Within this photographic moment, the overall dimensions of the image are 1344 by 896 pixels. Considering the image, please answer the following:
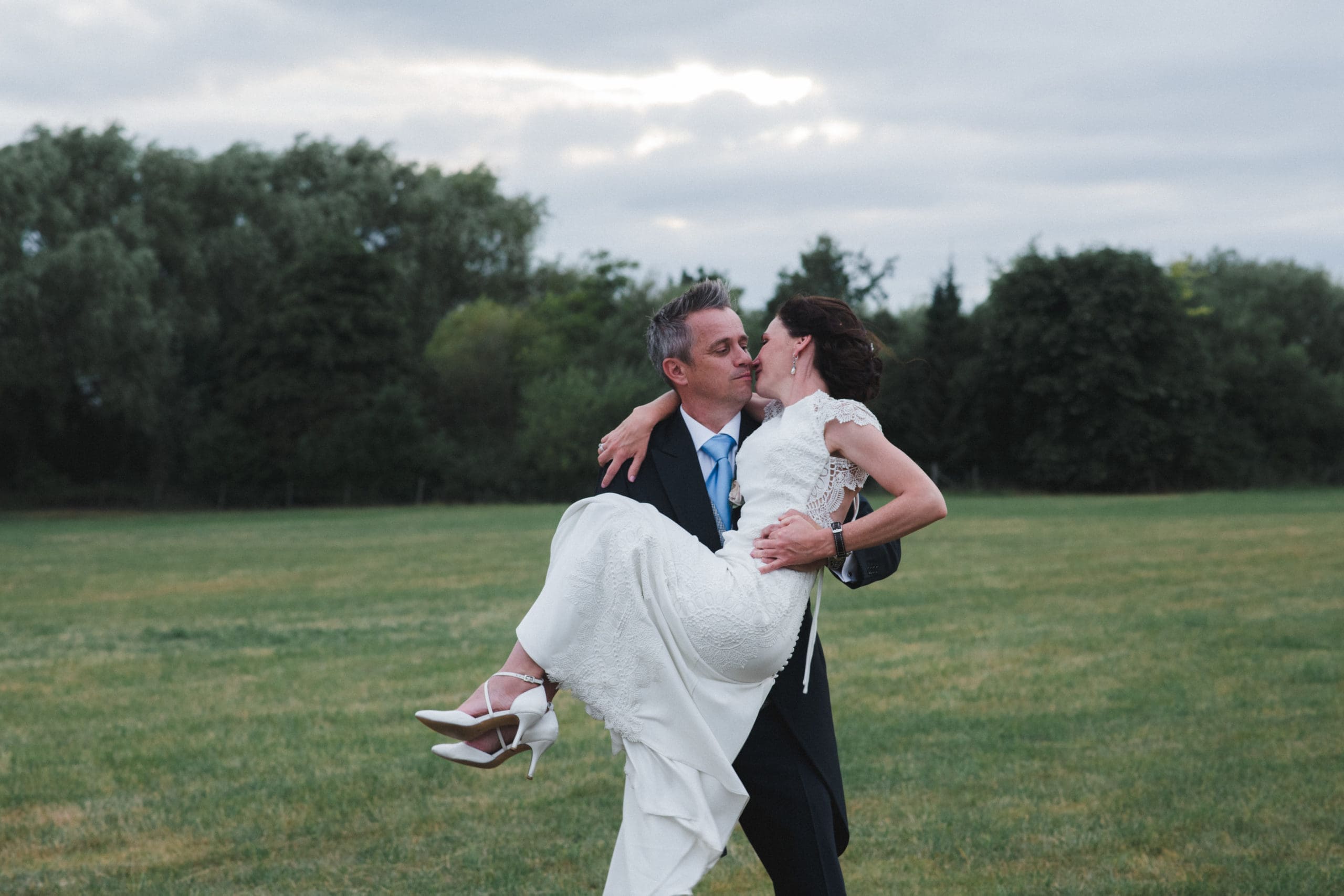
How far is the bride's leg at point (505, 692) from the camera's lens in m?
3.31

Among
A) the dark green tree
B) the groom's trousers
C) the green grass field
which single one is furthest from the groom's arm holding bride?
the dark green tree

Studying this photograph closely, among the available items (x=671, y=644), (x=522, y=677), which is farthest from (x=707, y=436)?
(x=522, y=677)

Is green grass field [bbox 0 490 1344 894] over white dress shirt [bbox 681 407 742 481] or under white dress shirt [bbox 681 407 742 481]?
under

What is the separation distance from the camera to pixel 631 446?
3758 millimetres

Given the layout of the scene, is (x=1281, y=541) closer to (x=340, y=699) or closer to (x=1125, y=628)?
(x=1125, y=628)

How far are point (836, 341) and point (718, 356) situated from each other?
0.34m

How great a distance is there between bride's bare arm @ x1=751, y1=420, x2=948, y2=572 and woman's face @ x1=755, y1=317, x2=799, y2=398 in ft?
0.86

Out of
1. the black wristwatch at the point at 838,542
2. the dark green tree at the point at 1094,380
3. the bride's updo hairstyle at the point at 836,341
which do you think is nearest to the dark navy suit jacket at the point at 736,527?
the black wristwatch at the point at 838,542

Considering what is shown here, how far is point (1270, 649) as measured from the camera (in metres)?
11.7

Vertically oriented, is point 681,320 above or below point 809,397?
above

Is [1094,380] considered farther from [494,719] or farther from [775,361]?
[494,719]

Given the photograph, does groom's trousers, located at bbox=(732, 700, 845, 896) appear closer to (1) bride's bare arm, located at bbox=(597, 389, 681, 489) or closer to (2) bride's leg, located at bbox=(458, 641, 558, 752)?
(2) bride's leg, located at bbox=(458, 641, 558, 752)

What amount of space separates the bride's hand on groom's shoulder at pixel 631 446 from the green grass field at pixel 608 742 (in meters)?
2.76

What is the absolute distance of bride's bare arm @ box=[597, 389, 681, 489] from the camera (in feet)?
12.3
